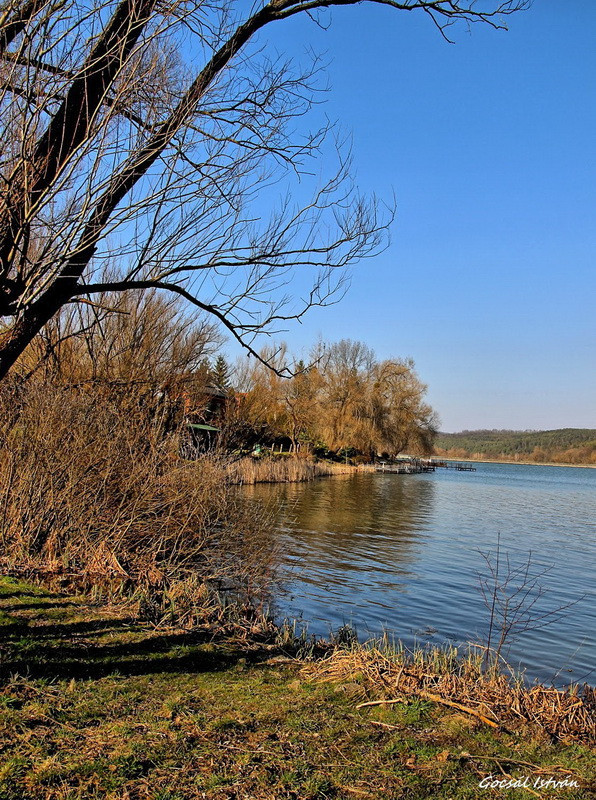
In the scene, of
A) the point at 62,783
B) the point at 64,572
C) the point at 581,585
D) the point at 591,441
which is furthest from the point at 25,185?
the point at 591,441

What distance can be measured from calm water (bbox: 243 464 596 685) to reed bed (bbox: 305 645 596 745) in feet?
9.34

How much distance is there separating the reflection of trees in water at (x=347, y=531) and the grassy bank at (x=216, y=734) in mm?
5102

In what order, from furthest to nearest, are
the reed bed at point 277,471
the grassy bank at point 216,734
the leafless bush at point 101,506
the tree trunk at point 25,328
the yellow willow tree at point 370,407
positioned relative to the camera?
the yellow willow tree at point 370,407, the reed bed at point 277,471, the leafless bush at point 101,506, the tree trunk at point 25,328, the grassy bank at point 216,734

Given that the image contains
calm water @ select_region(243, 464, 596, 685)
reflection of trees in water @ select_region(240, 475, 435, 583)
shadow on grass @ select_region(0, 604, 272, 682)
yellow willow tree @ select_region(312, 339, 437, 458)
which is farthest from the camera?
yellow willow tree @ select_region(312, 339, 437, 458)

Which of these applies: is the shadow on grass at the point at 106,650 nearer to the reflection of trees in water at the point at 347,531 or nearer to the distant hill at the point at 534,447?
the reflection of trees in water at the point at 347,531

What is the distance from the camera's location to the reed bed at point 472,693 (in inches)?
190

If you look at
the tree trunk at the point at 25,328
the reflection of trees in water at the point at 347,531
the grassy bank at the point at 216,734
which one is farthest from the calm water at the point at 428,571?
the tree trunk at the point at 25,328

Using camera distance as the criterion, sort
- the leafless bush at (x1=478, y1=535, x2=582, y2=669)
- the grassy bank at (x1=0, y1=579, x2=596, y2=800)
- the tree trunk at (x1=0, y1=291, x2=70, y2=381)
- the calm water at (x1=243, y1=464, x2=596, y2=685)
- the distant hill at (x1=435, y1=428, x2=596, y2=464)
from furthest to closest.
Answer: the distant hill at (x1=435, y1=428, x2=596, y2=464)
the calm water at (x1=243, y1=464, x2=596, y2=685)
the leafless bush at (x1=478, y1=535, x2=582, y2=669)
the tree trunk at (x1=0, y1=291, x2=70, y2=381)
the grassy bank at (x1=0, y1=579, x2=596, y2=800)

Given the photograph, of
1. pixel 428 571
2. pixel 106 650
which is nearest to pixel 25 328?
pixel 106 650

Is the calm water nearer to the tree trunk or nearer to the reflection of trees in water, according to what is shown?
the reflection of trees in water

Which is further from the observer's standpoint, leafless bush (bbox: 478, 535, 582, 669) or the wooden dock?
the wooden dock

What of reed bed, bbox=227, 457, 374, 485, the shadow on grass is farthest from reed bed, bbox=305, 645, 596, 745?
reed bed, bbox=227, 457, 374, 485

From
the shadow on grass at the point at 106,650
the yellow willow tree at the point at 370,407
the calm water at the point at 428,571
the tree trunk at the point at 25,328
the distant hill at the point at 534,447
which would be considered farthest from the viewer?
the distant hill at the point at 534,447

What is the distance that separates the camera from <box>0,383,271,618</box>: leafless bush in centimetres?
821
